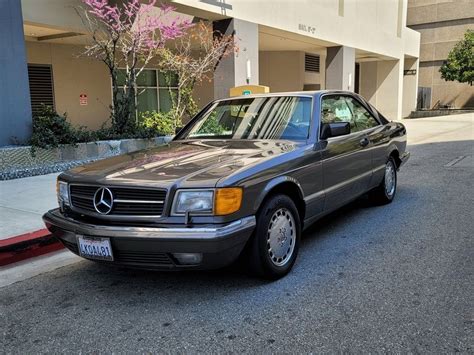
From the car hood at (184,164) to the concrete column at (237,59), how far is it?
32.1 feet

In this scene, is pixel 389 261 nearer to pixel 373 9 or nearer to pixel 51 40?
pixel 51 40

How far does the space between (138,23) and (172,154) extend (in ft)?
24.6

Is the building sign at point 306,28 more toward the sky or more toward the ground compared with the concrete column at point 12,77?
more toward the sky

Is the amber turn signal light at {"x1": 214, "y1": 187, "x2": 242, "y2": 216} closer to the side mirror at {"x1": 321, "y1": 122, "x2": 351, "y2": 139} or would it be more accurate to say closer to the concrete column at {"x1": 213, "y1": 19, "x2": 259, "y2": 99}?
the side mirror at {"x1": 321, "y1": 122, "x2": 351, "y2": 139}

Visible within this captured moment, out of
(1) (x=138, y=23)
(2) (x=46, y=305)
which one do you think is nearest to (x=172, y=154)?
(2) (x=46, y=305)

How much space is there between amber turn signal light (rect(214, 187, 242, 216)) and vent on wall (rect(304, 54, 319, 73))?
23.6 m

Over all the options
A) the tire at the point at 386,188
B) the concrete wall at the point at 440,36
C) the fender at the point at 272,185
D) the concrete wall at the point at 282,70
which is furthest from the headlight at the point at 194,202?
the concrete wall at the point at 440,36

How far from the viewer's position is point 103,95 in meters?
18.7

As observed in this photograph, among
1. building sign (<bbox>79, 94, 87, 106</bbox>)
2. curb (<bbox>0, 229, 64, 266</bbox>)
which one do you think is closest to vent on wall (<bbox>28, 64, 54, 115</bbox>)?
building sign (<bbox>79, 94, 87, 106</bbox>)

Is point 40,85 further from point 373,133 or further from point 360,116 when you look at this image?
point 373,133

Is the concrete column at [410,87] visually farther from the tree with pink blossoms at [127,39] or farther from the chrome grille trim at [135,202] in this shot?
the chrome grille trim at [135,202]

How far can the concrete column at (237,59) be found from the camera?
14.1m

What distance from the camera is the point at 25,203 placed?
684 centimetres

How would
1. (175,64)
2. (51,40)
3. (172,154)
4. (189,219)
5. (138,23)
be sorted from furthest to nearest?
(51,40), (175,64), (138,23), (172,154), (189,219)
